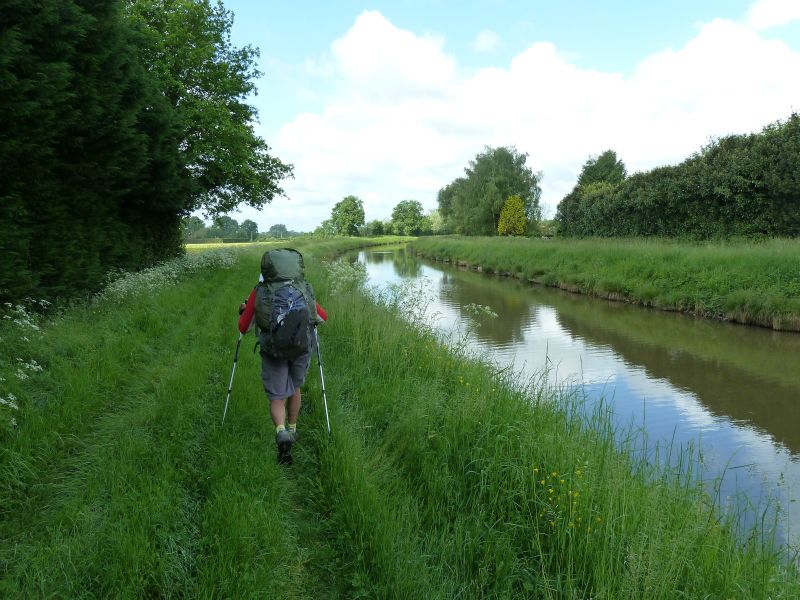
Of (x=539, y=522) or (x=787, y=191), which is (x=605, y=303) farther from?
(x=539, y=522)

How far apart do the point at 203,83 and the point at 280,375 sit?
23.5 metres

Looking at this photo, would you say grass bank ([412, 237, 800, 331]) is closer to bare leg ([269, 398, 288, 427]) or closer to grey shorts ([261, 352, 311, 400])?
grey shorts ([261, 352, 311, 400])

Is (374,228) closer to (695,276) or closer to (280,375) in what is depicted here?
(695,276)

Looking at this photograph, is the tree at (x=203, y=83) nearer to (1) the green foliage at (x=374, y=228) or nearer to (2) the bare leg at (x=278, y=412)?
(2) the bare leg at (x=278, y=412)

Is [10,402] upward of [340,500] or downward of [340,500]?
upward

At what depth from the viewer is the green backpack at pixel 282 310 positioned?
468 centimetres

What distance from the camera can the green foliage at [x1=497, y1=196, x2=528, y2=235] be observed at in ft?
180

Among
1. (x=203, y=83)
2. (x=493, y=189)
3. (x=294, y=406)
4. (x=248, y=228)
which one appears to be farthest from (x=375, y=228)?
(x=294, y=406)

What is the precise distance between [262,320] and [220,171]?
22518mm

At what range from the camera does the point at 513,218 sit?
181 feet

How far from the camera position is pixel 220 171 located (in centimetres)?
2519

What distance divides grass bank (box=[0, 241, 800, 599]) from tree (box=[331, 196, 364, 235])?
12310 cm

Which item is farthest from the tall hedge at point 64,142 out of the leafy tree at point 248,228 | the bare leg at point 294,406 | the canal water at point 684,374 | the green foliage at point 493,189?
the leafy tree at point 248,228

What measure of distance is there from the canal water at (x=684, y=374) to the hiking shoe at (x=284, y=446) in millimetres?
3021
